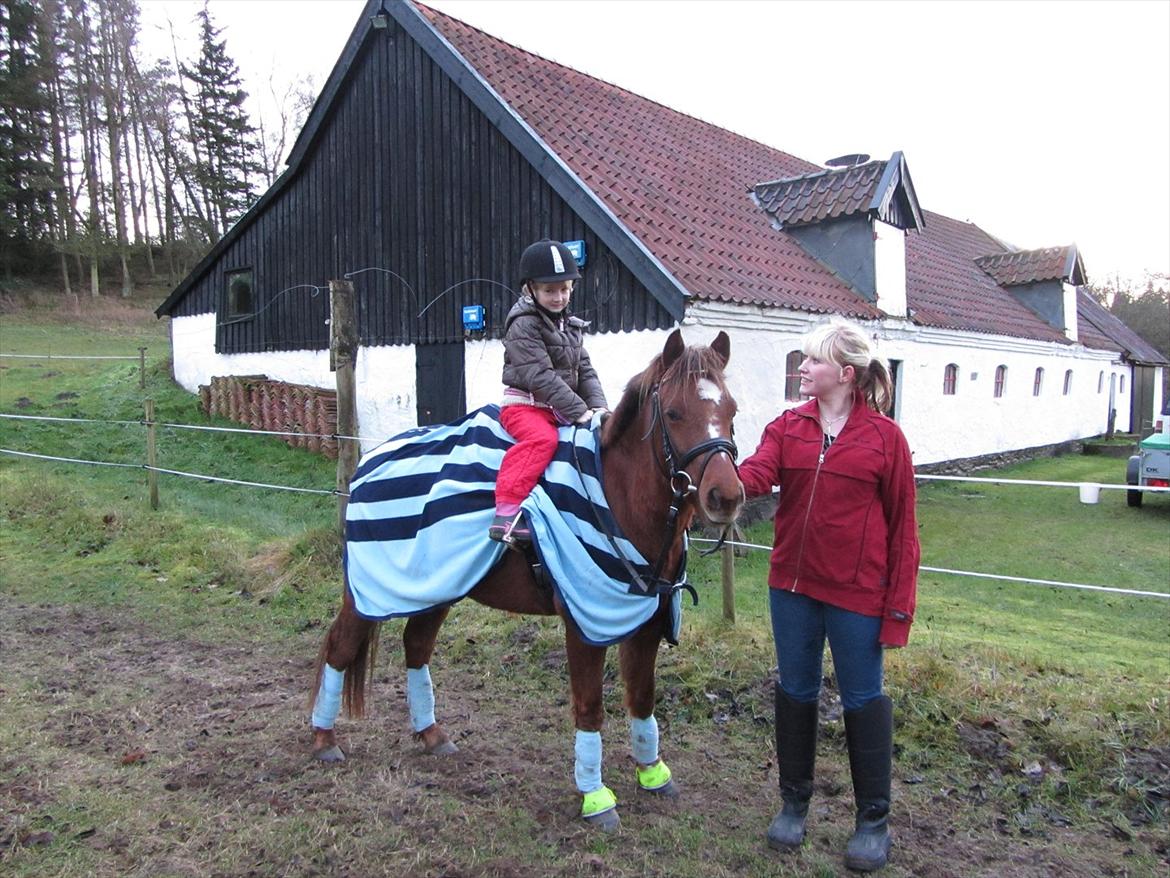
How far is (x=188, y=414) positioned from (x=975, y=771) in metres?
15.1

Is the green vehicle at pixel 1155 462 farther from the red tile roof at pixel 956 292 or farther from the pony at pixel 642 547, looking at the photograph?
the pony at pixel 642 547

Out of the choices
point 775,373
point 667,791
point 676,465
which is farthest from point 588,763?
point 775,373

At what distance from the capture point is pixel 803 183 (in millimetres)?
13117

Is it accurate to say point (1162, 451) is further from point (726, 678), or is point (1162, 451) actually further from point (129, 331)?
point (129, 331)

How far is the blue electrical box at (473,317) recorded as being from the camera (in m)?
11.4

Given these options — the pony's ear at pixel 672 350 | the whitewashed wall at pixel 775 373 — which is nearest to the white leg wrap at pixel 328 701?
the pony's ear at pixel 672 350

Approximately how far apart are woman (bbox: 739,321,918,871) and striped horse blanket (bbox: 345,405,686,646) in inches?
21.5

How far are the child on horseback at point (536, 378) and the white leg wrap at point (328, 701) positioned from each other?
122 centimetres

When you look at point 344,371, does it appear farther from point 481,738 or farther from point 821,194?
point 821,194

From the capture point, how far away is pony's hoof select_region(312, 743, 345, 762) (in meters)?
3.64

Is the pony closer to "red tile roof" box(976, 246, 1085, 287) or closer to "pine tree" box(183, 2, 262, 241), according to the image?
"red tile roof" box(976, 246, 1085, 287)

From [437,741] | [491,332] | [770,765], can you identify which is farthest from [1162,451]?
[437,741]

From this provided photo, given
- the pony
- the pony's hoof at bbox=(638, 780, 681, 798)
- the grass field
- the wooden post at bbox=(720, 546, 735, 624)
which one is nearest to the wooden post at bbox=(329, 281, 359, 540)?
the grass field

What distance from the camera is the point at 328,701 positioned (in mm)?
3688
